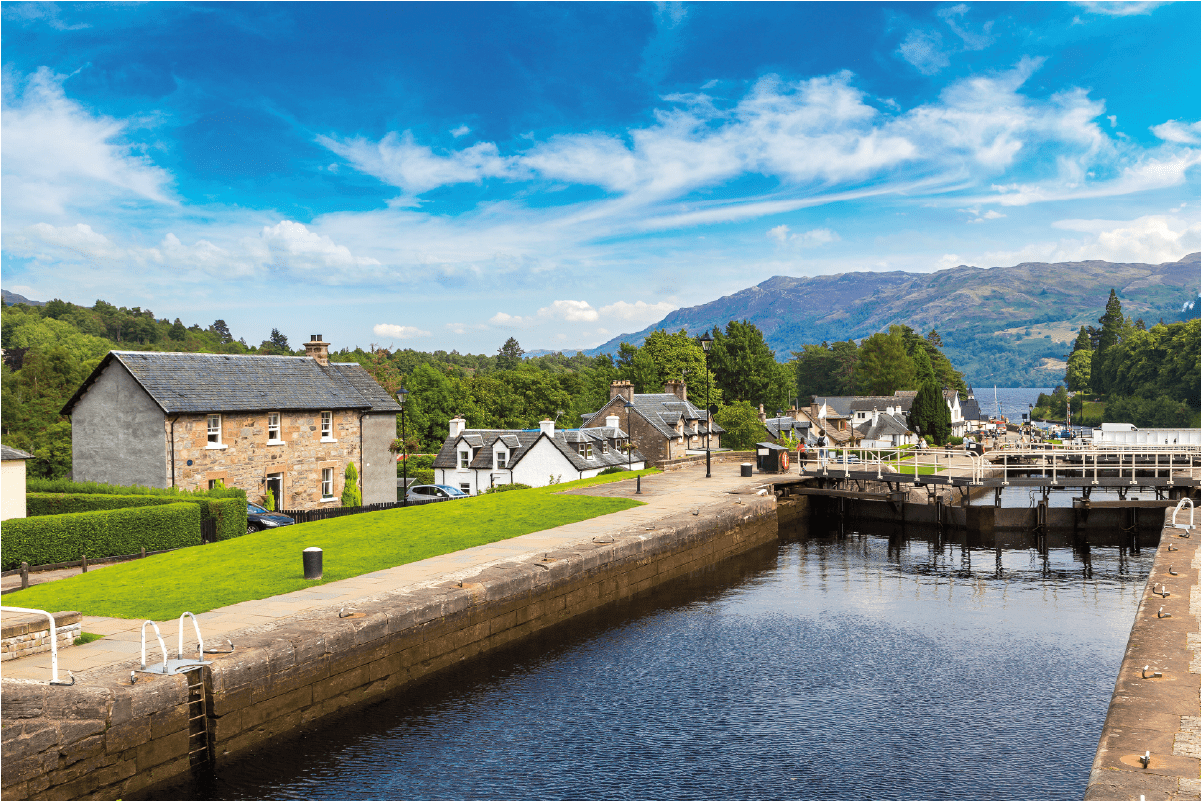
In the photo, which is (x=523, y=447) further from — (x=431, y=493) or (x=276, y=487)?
(x=276, y=487)

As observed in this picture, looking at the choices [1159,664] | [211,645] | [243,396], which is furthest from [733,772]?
[243,396]

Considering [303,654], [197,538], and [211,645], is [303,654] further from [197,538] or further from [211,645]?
[197,538]

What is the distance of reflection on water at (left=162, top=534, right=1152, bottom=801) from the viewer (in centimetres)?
1605

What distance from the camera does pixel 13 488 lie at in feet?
115

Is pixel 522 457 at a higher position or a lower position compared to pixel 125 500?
higher

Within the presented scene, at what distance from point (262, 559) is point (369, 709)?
10.4 metres

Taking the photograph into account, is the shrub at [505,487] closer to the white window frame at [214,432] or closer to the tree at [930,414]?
the white window frame at [214,432]

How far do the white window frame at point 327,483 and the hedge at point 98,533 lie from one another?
42.9ft

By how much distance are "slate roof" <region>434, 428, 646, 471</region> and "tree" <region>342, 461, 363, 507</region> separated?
36.9 feet

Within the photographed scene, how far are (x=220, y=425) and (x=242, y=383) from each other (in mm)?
3090

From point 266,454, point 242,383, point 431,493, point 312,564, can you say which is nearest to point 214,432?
point 266,454

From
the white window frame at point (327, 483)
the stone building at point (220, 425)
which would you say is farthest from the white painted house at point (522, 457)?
the white window frame at point (327, 483)

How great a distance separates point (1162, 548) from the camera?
93.5 feet

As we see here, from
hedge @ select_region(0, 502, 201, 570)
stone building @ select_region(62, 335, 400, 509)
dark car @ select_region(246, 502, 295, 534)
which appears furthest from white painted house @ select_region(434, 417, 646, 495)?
hedge @ select_region(0, 502, 201, 570)
